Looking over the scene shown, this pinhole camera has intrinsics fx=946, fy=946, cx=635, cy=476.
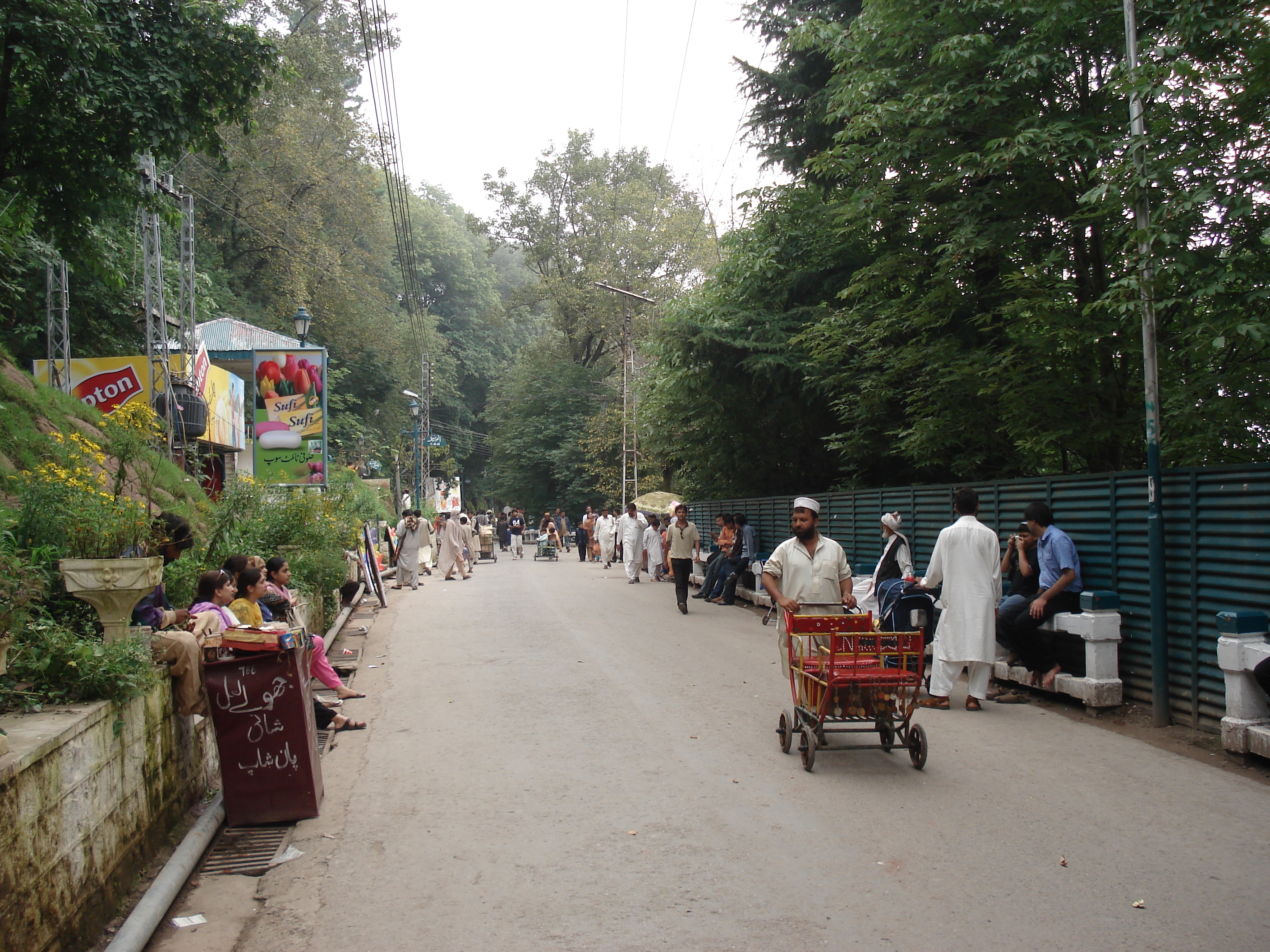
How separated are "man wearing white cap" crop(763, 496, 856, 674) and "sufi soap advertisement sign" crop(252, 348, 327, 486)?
15.8m

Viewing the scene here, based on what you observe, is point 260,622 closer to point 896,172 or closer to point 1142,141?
point 1142,141

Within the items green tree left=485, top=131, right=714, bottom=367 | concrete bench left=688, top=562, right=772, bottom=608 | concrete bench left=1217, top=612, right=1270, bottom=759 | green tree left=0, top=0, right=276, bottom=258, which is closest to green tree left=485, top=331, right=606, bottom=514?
green tree left=485, top=131, right=714, bottom=367

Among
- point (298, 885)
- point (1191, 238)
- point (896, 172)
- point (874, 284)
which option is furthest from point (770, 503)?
point (298, 885)

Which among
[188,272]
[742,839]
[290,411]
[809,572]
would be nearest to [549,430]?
[290,411]

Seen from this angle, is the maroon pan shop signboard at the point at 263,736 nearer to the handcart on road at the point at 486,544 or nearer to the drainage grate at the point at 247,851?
the drainage grate at the point at 247,851

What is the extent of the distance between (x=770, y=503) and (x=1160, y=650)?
1207 centimetres

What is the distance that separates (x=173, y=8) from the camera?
7.82m

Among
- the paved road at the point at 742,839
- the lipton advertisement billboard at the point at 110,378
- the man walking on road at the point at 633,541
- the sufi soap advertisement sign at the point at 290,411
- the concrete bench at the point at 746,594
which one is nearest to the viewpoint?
the paved road at the point at 742,839

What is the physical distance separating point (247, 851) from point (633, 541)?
1922cm

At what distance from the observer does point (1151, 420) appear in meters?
7.76

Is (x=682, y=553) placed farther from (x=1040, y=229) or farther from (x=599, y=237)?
(x=599, y=237)

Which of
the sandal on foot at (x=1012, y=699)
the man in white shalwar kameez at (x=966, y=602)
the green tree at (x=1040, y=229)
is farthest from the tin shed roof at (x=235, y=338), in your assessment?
the sandal on foot at (x=1012, y=699)

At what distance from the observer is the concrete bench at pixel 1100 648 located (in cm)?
796

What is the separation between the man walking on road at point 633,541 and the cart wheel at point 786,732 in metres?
16.6
